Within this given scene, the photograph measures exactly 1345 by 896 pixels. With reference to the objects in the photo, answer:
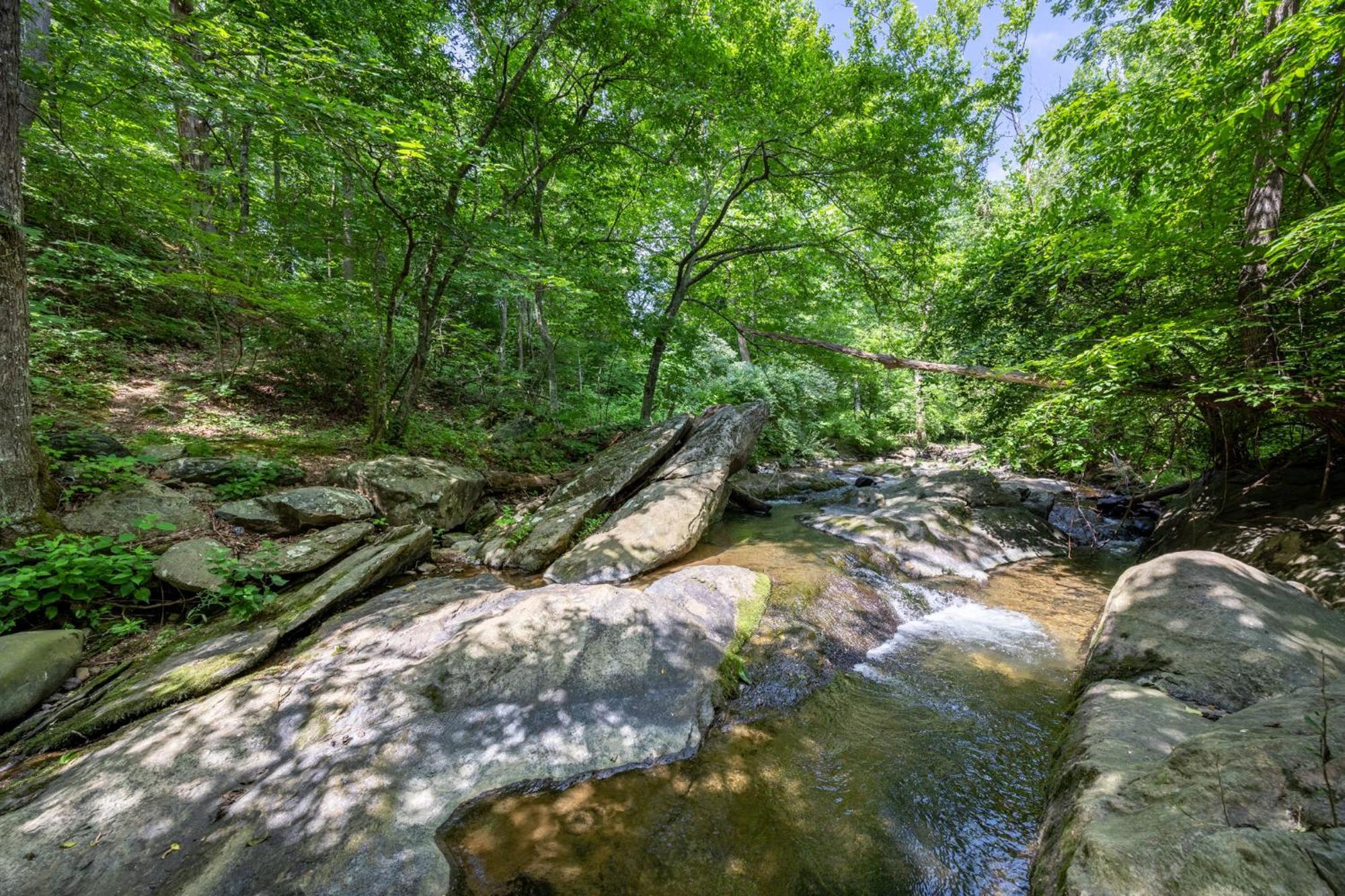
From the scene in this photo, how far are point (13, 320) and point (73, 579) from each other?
224 centimetres

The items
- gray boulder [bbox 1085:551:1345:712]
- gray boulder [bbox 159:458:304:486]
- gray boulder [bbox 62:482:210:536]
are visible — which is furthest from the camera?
gray boulder [bbox 159:458:304:486]

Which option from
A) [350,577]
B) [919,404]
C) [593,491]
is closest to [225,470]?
[350,577]

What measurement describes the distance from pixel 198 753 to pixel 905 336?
1896 centimetres

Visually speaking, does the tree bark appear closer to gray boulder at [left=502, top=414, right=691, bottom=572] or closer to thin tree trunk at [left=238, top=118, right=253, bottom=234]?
gray boulder at [left=502, top=414, right=691, bottom=572]

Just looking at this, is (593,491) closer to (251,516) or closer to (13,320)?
(251,516)

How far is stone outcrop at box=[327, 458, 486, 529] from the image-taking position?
19.9ft

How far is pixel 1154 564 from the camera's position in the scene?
4.14 meters

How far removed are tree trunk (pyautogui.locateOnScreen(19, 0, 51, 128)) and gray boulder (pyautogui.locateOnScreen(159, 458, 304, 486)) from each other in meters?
3.98

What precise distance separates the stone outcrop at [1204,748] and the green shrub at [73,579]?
6.47 meters

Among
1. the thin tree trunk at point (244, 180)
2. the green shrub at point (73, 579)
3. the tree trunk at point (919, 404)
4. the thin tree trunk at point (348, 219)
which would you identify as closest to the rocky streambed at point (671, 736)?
the green shrub at point (73, 579)

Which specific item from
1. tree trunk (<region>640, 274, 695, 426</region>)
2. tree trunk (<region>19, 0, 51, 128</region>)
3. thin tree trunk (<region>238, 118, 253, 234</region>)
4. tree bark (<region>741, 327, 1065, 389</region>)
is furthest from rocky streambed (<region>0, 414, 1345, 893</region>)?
tree trunk (<region>640, 274, 695, 426</region>)

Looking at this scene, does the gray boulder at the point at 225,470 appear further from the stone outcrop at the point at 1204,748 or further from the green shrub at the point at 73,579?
the stone outcrop at the point at 1204,748

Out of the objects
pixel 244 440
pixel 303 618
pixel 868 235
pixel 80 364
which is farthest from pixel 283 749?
pixel 868 235

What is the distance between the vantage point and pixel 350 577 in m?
4.50
